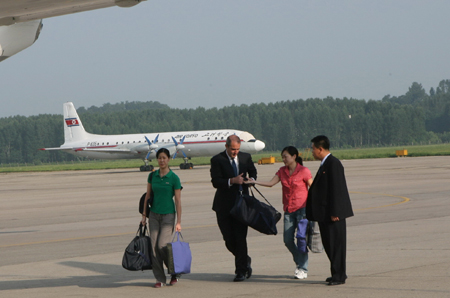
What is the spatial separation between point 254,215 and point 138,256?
1730 millimetres

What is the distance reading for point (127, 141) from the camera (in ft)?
204

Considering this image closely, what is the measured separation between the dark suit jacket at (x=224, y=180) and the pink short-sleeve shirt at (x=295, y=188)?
1.65 ft

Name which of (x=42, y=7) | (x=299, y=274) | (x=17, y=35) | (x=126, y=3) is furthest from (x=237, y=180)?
(x=17, y=35)

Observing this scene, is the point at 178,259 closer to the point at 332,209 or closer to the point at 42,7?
the point at 332,209

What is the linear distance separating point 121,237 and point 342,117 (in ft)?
598

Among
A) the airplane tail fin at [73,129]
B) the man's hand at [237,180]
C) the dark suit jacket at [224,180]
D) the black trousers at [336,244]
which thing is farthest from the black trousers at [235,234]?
the airplane tail fin at [73,129]

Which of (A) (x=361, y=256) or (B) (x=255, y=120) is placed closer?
(A) (x=361, y=256)

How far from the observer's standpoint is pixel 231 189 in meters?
9.00

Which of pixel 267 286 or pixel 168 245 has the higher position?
pixel 168 245

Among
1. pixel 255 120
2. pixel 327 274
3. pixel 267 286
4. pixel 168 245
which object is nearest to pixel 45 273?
pixel 168 245

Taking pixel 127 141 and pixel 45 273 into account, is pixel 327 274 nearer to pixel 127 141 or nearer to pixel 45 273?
pixel 45 273

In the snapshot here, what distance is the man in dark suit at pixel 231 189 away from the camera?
888 centimetres

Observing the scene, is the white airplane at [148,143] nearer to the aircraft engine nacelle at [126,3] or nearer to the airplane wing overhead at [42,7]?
the airplane wing overhead at [42,7]

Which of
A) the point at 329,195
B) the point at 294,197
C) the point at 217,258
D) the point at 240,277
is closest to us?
the point at 329,195
